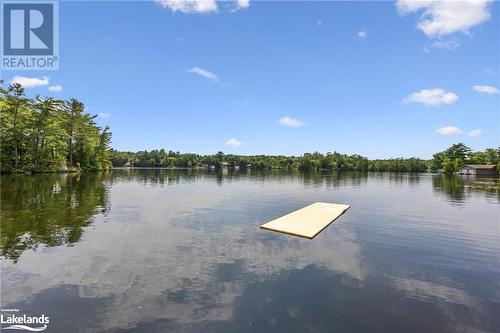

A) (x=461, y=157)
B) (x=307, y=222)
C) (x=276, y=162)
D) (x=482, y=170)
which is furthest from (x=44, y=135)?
(x=276, y=162)

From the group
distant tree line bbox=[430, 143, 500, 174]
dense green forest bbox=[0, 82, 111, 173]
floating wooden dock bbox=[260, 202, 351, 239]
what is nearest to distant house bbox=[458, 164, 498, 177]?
distant tree line bbox=[430, 143, 500, 174]

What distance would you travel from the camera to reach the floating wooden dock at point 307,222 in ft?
47.3

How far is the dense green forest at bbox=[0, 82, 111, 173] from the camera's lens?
49.0 metres

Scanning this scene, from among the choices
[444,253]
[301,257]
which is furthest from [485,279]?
[301,257]

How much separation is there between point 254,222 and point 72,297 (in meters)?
11.0

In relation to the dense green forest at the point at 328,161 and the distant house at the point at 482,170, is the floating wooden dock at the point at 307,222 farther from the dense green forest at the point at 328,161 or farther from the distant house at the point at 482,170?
the dense green forest at the point at 328,161

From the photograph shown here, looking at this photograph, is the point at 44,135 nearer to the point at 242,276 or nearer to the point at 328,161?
the point at 242,276

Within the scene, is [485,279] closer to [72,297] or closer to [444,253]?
[444,253]

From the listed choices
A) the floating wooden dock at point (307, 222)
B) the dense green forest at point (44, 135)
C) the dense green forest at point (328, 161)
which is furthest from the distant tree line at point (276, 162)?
the floating wooden dock at point (307, 222)

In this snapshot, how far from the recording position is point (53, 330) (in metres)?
5.77

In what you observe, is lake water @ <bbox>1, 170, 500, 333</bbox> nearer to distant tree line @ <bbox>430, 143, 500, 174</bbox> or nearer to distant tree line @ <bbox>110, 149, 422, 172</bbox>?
distant tree line @ <bbox>430, 143, 500, 174</bbox>

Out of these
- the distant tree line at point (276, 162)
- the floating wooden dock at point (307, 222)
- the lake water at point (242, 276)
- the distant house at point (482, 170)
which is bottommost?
the lake water at point (242, 276)

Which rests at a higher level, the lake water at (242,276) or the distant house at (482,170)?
the distant house at (482,170)

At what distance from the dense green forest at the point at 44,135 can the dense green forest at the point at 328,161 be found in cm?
4844
